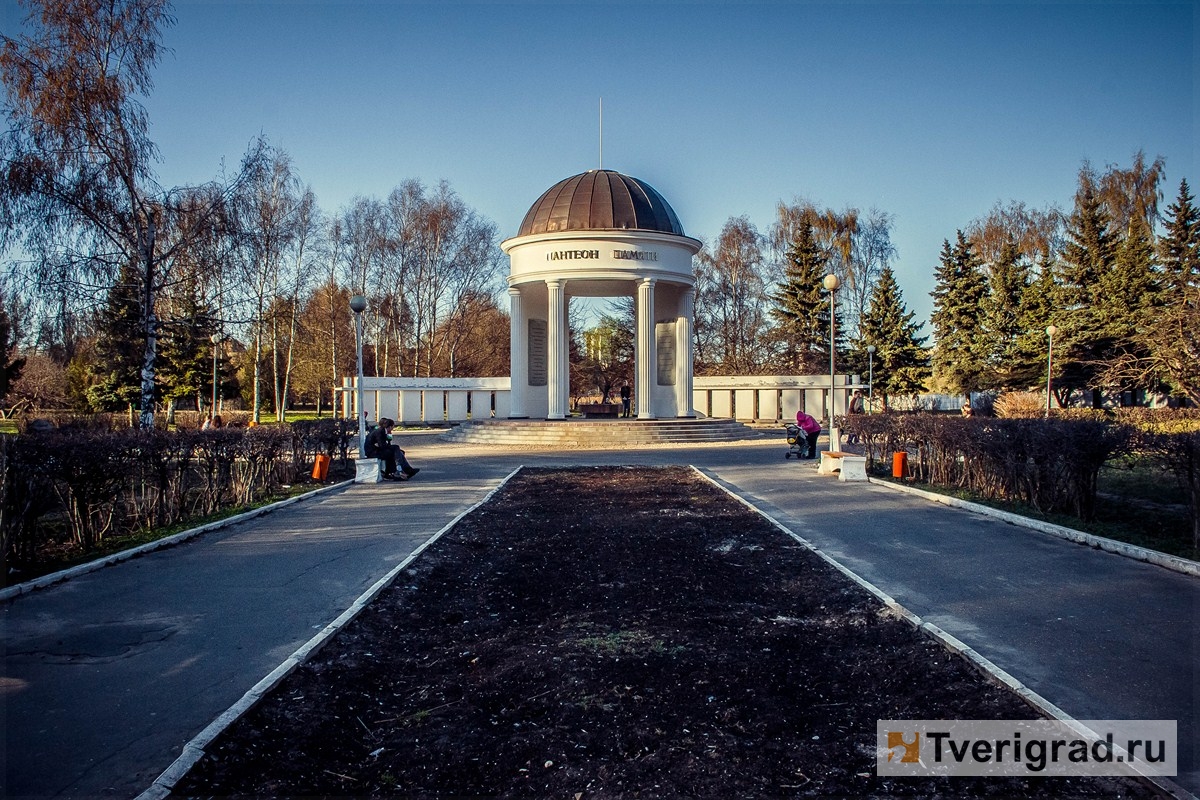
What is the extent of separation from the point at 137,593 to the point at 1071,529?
416 inches

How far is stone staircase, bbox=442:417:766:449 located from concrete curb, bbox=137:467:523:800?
1957 cm

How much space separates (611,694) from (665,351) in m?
29.9

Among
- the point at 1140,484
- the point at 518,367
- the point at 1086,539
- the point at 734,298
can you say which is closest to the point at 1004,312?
the point at 734,298

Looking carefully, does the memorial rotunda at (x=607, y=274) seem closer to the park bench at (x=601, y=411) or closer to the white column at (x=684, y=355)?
the white column at (x=684, y=355)

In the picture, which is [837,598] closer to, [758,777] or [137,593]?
[758,777]

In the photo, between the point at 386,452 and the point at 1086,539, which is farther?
the point at 386,452

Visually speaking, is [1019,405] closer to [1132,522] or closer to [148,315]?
[1132,522]

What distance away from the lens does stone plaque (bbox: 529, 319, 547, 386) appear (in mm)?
34062

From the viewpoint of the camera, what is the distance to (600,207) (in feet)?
100

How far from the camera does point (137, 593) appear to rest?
6668 mm

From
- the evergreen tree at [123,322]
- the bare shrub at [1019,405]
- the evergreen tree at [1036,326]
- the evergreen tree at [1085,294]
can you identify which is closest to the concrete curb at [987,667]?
the evergreen tree at [123,322]

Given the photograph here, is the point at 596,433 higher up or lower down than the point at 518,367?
lower down

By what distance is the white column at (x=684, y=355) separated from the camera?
106 feet

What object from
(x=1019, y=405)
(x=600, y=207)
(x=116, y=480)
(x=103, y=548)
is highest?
(x=600, y=207)
